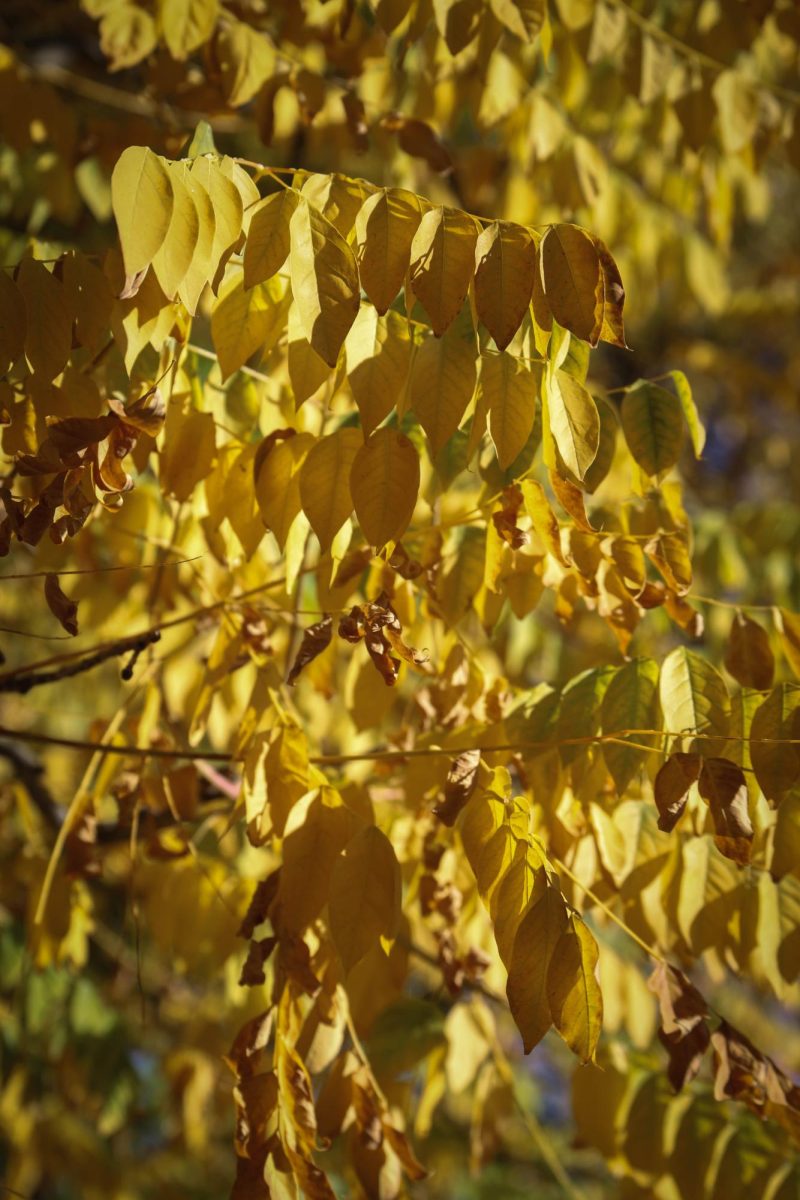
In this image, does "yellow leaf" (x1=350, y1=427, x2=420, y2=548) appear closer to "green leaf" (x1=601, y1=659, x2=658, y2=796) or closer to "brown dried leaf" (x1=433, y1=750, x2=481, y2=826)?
"brown dried leaf" (x1=433, y1=750, x2=481, y2=826)

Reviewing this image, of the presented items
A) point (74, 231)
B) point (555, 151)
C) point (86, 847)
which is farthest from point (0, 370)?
point (74, 231)

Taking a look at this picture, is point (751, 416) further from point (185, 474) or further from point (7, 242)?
point (185, 474)

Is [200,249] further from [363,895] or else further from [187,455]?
[363,895]

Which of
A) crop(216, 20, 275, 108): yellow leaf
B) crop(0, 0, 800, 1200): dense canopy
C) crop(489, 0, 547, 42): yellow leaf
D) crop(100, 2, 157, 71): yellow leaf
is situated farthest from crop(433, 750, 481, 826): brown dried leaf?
crop(100, 2, 157, 71): yellow leaf

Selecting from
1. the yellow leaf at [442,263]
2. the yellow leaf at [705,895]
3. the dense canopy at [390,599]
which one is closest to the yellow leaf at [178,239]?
the dense canopy at [390,599]

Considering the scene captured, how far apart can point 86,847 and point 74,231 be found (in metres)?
2.39

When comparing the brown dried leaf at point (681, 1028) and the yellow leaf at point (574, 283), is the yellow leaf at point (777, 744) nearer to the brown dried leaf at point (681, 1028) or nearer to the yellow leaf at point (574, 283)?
the brown dried leaf at point (681, 1028)

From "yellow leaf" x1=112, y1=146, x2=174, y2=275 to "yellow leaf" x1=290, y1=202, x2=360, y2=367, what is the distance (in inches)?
5.9

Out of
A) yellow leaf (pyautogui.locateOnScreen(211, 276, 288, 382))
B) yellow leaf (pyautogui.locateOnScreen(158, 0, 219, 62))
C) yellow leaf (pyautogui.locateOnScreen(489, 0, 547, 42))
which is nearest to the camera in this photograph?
yellow leaf (pyautogui.locateOnScreen(211, 276, 288, 382))

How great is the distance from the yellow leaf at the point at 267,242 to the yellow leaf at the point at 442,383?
0.20 meters

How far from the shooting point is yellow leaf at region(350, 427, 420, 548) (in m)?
1.12

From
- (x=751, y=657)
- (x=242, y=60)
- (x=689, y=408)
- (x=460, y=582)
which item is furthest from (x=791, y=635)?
(x=242, y=60)

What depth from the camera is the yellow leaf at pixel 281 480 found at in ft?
4.25

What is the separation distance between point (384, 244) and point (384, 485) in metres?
0.28
